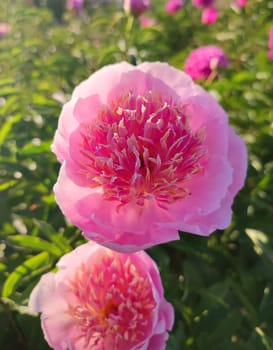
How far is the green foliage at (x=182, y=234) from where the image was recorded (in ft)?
2.72

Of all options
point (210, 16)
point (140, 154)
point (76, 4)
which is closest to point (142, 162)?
point (140, 154)

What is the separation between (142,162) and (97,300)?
0.21m

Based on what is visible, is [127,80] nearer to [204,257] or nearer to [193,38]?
[204,257]

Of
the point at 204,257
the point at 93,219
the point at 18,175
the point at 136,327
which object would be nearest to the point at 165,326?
the point at 136,327

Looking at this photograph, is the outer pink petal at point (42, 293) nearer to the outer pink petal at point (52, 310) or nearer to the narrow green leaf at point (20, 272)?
the outer pink petal at point (52, 310)

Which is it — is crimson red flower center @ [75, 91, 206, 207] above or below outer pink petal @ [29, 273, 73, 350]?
above

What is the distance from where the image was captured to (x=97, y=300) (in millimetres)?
680

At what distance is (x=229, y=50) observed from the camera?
2078 millimetres

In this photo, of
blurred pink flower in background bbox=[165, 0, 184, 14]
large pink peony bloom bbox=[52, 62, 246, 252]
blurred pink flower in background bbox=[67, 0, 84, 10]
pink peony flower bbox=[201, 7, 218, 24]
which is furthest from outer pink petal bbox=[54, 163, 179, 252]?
blurred pink flower in background bbox=[67, 0, 84, 10]

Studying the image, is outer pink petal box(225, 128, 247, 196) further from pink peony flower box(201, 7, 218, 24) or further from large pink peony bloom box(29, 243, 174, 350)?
pink peony flower box(201, 7, 218, 24)

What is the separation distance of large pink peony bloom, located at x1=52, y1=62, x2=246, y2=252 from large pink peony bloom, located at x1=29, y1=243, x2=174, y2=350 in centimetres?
7

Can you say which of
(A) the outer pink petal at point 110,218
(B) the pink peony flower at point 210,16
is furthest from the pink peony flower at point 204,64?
(B) the pink peony flower at point 210,16

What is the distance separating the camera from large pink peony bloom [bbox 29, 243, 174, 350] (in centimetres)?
66

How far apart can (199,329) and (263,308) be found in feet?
0.43
